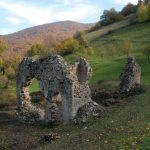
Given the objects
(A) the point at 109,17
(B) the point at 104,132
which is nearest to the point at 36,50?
(A) the point at 109,17

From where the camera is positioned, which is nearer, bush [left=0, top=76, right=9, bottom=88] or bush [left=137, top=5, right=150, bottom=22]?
bush [left=0, top=76, right=9, bottom=88]

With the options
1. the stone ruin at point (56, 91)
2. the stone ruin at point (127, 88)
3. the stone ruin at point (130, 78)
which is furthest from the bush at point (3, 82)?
the stone ruin at point (56, 91)

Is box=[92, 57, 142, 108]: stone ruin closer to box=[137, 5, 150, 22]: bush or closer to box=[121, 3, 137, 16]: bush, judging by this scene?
box=[137, 5, 150, 22]: bush

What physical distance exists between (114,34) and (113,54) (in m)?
23.1

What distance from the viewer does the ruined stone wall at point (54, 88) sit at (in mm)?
37250

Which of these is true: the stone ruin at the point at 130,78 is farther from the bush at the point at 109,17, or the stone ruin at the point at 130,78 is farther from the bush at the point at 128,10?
the bush at the point at 128,10

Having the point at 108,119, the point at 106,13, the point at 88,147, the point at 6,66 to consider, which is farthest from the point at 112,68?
the point at 106,13

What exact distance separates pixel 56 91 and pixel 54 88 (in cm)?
28

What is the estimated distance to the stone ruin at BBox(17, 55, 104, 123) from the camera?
37.1 metres

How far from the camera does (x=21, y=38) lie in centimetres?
16612

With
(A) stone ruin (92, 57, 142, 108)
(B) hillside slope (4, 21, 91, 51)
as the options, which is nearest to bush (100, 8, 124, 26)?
(B) hillside slope (4, 21, 91, 51)

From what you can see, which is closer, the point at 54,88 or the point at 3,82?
the point at 54,88

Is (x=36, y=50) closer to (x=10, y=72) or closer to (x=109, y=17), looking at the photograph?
(x=10, y=72)

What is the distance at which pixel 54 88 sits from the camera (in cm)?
3812
